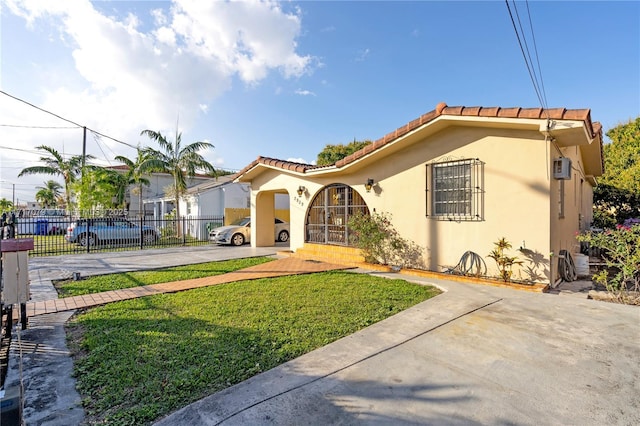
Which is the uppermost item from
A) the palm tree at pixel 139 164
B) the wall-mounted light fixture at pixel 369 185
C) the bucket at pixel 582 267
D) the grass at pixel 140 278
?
the palm tree at pixel 139 164

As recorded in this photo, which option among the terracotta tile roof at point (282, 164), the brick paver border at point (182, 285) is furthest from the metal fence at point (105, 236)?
the brick paver border at point (182, 285)

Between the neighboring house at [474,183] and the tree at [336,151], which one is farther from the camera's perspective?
the tree at [336,151]

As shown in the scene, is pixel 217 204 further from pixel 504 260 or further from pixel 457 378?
pixel 457 378

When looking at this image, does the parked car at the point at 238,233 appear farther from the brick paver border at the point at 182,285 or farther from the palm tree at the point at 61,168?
the palm tree at the point at 61,168

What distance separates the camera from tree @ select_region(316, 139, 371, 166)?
31514mm

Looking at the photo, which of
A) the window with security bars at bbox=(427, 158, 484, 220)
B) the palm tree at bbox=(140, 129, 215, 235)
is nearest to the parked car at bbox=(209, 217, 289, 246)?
the palm tree at bbox=(140, 129, 215, 235)

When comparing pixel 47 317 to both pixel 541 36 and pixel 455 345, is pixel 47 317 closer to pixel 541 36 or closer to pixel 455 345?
pixel 455 345

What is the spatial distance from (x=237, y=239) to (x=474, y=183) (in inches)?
475

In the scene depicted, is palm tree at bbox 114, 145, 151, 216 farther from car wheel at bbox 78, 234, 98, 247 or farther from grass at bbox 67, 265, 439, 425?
grass at bbox 67, 265, 439, 425

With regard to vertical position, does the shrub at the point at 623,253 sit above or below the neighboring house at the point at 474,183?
below

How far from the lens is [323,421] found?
2541 mm

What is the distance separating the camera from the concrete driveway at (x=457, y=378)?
2617mm

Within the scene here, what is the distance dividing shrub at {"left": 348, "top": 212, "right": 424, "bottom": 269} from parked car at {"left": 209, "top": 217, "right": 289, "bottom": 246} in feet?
24.0

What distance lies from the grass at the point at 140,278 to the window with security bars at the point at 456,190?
245 inches
